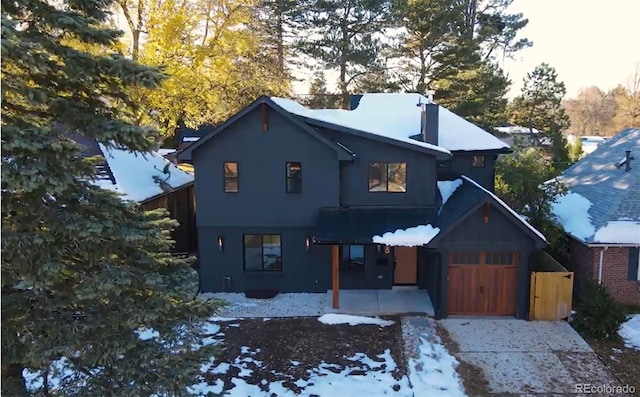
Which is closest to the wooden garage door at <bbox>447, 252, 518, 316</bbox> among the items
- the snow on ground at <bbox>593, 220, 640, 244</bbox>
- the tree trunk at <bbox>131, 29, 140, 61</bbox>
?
the snow on ground at <bbox>593, 220, 640, 244</bbox>

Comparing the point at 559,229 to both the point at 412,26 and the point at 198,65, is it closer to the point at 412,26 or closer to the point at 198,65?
the point at 198,65

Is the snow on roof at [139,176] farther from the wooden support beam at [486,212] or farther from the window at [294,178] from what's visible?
the wooden support beam at [486,212]

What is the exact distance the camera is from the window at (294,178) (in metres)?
15.6

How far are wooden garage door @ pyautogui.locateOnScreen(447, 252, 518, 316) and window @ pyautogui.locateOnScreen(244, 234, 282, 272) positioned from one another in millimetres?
5500

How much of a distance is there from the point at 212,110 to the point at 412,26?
13296mm

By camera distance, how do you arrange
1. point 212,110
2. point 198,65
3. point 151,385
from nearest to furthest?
1. point 151,385
2. point 198,65
3. point 212,110

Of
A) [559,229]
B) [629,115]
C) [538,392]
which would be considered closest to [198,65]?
[559,229]

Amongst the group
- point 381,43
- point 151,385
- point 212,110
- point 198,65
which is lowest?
point 151,385

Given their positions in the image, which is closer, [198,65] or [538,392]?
[538,392]

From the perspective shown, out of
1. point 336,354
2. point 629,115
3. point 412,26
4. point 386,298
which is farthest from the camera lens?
point 629,115

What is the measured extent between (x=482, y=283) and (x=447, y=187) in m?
4.65

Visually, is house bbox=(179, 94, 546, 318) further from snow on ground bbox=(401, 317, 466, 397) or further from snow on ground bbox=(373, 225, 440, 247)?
snow on ground bbox=(401, 317, 466, 397)

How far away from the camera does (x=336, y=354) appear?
1173 cm

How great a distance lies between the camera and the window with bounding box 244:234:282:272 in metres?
16.0
